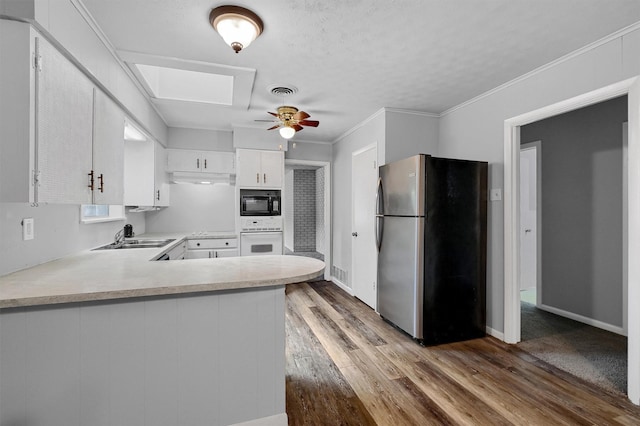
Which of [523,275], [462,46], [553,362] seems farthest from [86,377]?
[523,275]

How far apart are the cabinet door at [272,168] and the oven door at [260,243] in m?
0.75

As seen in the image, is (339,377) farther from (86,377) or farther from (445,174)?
(445,174)

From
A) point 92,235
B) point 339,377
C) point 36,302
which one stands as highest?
point 92,235

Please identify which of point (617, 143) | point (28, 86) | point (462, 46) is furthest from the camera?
point (617, 143)

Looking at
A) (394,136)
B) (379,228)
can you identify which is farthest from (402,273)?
(394,136)

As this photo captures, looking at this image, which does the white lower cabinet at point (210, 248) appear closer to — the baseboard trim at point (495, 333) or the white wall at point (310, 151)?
the white wall at point (310, 151)

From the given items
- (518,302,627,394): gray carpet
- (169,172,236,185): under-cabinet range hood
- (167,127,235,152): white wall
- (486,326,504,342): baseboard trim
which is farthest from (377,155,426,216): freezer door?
(167,127,235,152): white wall

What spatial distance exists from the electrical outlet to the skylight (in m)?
1.81

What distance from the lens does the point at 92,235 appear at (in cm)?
259

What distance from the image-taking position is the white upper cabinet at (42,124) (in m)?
1.31

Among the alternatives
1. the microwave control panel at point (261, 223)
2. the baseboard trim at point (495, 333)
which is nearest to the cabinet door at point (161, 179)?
the microwave control panel at point (261, 223)

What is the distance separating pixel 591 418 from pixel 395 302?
1.56 meters

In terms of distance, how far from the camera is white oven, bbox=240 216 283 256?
4270 millimetres

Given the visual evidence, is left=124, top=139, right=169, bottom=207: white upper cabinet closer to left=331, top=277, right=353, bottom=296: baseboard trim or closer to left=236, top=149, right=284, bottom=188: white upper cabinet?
left=236, top=149, right=284, bottom=188: white upper cabinet
